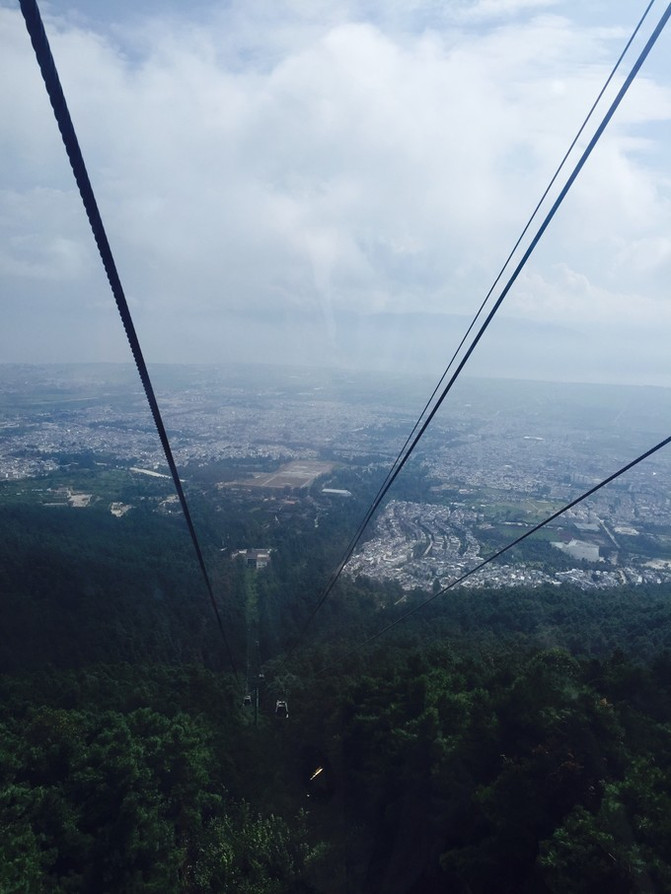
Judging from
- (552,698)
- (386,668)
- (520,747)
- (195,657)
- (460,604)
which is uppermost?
(552,698)

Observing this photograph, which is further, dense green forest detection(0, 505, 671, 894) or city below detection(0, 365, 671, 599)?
city below detection(0, 365, 671, 599)

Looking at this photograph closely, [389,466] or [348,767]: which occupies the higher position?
[389,466]

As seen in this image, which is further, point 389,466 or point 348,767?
point 389,466

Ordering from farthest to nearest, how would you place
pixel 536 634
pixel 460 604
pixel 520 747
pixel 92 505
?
pixel 92 505, pixel 460 604, pixel 536 634, pixel 520 747

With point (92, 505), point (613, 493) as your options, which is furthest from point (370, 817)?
point (613, 493)

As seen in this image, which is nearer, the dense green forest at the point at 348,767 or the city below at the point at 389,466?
the dense green forest at the point at 348,767

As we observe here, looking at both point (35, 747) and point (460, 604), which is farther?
point (460, 604)

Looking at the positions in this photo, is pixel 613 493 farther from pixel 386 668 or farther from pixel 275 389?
pixel 275 389

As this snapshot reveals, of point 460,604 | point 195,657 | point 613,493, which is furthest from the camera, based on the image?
point 613,493
